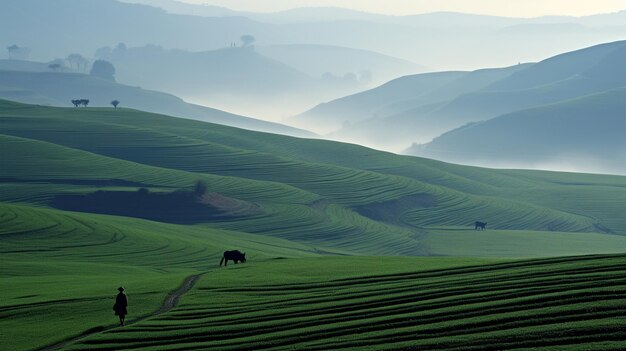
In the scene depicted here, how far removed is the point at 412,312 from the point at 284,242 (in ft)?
224

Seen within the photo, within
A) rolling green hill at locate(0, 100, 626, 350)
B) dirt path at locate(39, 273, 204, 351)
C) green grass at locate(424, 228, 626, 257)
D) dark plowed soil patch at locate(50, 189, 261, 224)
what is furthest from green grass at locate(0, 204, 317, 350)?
green grass at locate(424, 228, 626, 257)

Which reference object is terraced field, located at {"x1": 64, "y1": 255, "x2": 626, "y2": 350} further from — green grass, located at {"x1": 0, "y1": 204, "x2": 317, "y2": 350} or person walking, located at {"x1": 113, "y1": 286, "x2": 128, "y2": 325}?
green grass, located at {"x1": 0, "y1": 204, "x2": 317, "y2": 350}

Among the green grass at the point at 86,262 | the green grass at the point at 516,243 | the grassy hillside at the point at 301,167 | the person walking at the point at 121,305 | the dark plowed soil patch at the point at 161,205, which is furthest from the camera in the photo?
the grassy hillside at the point at 301,167

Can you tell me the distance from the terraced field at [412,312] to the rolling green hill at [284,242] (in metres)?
0.11

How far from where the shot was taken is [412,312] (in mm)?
34062

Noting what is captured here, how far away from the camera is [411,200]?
13950 centimetres

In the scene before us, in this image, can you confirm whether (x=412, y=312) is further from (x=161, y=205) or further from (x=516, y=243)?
(x=161, y=205)

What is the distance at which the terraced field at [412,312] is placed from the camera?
2883cm

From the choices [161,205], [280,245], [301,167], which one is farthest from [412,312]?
[301,167]

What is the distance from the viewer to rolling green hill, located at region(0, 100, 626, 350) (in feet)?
110

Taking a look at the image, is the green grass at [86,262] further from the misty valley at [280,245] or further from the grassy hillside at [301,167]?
the grassy hillside at [301,167]

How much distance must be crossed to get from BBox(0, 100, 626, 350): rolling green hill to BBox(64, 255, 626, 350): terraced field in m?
0.11

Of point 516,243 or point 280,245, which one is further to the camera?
point 516,243

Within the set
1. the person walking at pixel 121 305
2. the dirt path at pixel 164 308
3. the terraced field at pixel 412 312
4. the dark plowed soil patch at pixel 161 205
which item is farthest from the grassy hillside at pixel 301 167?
the person walking at pixel 121 305
